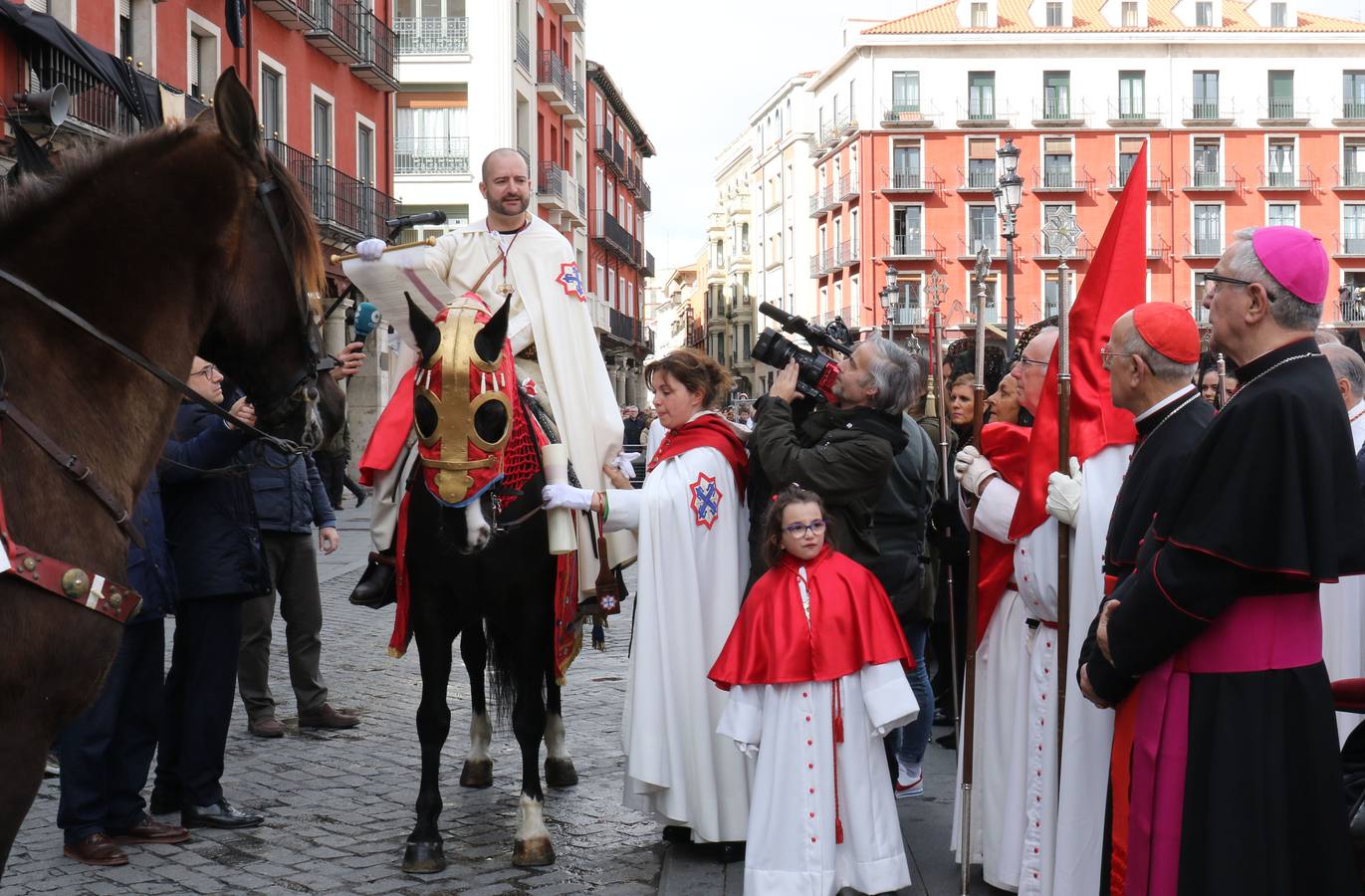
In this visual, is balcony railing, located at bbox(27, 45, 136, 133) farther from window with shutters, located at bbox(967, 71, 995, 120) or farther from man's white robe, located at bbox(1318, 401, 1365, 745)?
window with shutters, located at bbox(967, 71, 995, 120)

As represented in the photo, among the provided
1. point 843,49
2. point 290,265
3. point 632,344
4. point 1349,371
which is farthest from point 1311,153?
point 290,265

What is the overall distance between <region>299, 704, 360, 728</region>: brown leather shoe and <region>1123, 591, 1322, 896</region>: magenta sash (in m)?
5.41

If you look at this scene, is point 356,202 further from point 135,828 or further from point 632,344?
point 632,344

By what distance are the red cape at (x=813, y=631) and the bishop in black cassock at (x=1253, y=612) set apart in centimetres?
146

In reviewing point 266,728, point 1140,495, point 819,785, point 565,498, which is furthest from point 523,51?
point 1140,495

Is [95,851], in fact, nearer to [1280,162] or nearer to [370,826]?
[370,826]

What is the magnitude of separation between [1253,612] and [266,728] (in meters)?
5.97

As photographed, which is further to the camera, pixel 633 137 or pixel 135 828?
pixel 633 137

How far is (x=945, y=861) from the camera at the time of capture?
552 centimetres

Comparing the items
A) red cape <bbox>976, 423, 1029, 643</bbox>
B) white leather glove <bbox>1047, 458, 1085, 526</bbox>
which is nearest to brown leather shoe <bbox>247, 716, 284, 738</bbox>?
red cape <bbox>976, 423, 1029, 643</bbox>

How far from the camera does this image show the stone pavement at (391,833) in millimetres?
5273

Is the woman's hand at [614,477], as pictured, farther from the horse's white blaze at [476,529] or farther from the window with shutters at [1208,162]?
the window with shutters at [1208,162]

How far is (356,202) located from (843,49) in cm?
4207

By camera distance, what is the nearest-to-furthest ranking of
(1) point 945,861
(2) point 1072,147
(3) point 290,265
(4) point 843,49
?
1. (3) point 290,265
2. (1) point 945,861
3. (2) point 1072,147
4. (4) point 843,49
